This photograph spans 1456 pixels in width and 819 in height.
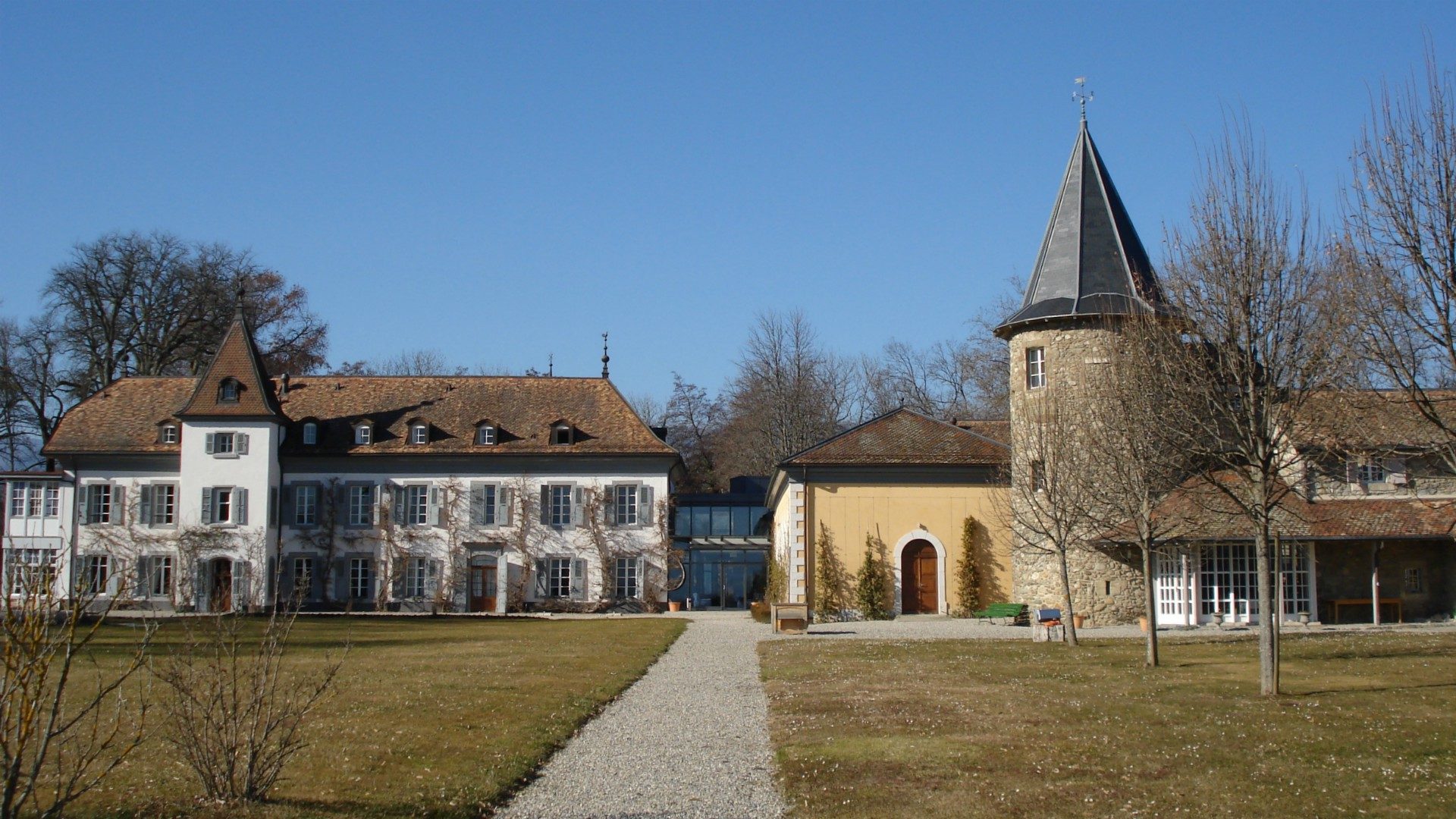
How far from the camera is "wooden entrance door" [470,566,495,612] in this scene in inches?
1543

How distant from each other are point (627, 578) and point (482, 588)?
180 inches

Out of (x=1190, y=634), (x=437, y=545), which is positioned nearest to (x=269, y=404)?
(x=437, y=545)

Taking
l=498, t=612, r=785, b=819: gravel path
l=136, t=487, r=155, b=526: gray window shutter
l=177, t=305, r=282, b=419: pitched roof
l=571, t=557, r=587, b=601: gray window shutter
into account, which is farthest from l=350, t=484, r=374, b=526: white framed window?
l=498, t=612, r=785, b=819: gravel path

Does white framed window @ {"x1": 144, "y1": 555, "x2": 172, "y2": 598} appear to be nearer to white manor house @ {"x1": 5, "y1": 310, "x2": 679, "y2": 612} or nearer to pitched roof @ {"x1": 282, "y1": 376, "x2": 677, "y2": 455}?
white manor house @ {"x1": 5, "y1": 310, "x2": 679, "y2": 612}

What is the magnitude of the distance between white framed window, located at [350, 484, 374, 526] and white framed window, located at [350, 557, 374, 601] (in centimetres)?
117

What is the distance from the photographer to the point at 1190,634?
26.2 m

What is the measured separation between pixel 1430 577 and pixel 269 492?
105 feet

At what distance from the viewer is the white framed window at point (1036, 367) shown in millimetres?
30562

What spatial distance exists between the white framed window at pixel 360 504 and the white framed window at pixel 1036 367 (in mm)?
21069

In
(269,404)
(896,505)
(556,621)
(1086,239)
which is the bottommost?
(556,621)

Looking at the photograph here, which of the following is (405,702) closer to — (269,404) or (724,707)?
(724,707)

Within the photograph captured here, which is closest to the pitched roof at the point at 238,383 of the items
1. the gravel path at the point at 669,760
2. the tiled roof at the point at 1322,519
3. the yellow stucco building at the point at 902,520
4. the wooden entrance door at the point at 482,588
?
the wooden entrance door at the point at 482,588

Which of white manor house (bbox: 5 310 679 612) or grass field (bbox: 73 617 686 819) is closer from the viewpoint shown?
grass field (bbox: 73 617 686 819)

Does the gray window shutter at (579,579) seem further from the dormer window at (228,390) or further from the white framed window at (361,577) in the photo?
the dormer window at (228,390)
